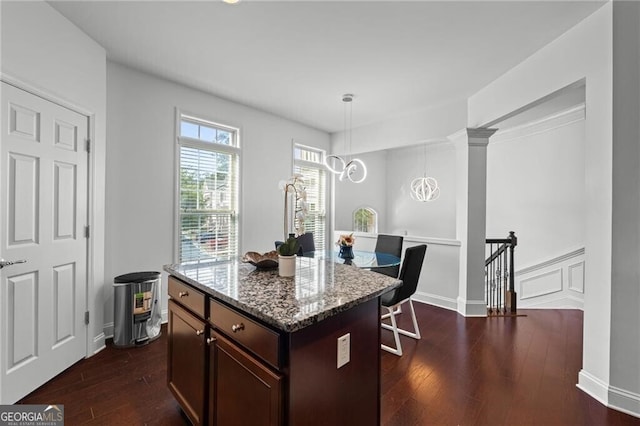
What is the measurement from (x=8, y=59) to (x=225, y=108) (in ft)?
7.42

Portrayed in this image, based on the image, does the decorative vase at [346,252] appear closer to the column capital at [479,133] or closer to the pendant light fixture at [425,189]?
the column capital at [479,133]

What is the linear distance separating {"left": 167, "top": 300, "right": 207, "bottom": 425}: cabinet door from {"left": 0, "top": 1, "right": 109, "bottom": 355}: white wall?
54.1 inches

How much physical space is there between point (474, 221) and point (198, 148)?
3699 mm

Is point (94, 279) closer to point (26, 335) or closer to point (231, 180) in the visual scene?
point (26, 335)

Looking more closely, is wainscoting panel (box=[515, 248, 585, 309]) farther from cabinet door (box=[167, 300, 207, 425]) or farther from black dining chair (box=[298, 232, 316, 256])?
cabinet door (box=[167, 300, 207, 425])

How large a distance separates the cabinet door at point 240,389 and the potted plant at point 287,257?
49 cm

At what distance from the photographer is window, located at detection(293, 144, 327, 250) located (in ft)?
17.6

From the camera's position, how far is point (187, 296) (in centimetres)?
167

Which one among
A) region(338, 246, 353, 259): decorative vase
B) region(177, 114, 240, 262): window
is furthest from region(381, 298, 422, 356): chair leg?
region(177, 114, 240, 262): window

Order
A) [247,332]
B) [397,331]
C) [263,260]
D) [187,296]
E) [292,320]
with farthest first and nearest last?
1. [397,331]
2. [263,260]
3. [187,296]
4. [247,332]
5. [292,320]

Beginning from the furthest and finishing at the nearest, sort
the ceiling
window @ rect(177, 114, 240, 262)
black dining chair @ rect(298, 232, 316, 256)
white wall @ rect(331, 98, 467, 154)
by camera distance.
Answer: black dining chair @ rect(298, 232, 316, 256) → white wall @ rect(331, 98, 467, 154) → window @ rect(177, 114, 240, 262) → the ceiling

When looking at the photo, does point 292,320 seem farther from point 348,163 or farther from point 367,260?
point 348,163

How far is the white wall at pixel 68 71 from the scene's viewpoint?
196 centimetres

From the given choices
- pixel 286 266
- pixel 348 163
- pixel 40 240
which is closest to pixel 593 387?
pixel 286 266
